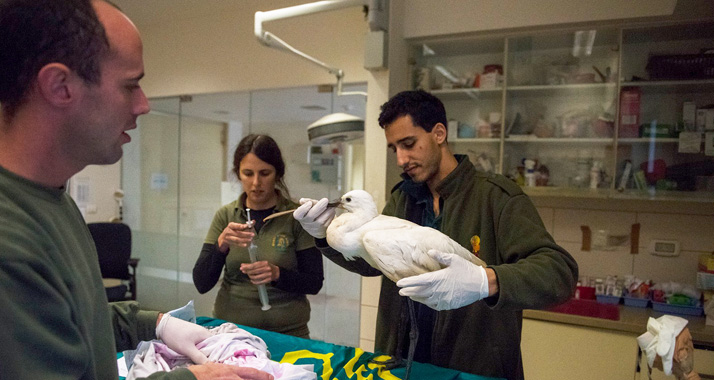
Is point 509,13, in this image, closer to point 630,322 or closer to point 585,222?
point 585,222

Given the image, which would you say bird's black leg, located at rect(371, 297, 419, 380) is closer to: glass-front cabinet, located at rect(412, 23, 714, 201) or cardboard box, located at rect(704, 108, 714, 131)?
glass-front cabinet, located at rect(412, 23, 714, 201)

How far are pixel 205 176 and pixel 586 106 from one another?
3000 millimetres

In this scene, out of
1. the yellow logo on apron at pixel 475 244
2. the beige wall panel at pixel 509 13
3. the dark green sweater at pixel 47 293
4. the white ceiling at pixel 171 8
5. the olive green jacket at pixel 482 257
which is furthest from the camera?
the white ceiling at pixel 171 8

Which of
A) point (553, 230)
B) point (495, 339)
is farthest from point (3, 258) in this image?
point (553, 230)

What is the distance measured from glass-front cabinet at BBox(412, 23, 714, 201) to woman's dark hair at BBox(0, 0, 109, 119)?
7.03 ft

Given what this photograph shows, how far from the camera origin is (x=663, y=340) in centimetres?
123

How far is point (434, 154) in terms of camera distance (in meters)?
1.37

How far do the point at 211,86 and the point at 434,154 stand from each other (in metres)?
2.66

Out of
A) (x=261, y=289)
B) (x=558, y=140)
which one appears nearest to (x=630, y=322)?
(x=558, y=140)

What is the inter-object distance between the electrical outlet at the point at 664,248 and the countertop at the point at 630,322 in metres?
0.34

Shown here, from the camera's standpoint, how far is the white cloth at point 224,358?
1.07m

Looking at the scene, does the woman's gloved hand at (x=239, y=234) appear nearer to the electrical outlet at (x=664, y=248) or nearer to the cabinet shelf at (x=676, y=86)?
the cabinet shelf at (x=676, y=86)

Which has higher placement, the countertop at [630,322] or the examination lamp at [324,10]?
the examination lamp at [324,10]

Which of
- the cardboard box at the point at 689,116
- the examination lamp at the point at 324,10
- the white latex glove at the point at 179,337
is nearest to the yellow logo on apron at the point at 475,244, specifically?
the white latex glove at the point at 179,337
